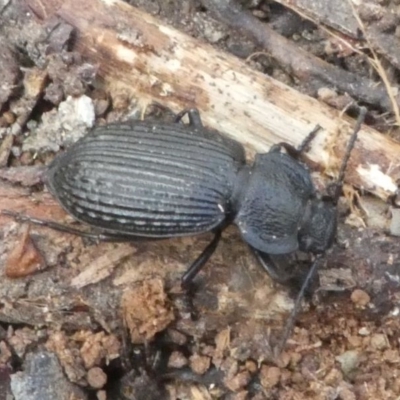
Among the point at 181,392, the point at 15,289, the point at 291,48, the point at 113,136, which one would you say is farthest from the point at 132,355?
the point at 291,48

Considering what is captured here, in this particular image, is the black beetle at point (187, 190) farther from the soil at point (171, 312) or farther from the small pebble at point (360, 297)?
the small pebble at point (360, 297)

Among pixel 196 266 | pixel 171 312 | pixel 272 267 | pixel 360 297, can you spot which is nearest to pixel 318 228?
pixel 272 267

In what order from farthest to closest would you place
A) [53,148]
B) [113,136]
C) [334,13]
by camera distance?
[334,13]
[53,148]
[113,136]

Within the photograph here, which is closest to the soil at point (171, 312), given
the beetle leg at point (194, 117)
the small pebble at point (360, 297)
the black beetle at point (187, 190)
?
the small pebble at point (360, 297)

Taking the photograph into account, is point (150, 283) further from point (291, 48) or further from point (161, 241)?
point (291, 48)

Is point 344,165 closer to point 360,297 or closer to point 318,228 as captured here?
point 318,228

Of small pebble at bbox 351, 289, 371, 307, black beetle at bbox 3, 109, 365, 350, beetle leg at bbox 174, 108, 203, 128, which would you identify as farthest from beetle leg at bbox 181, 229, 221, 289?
small pebble at bbox 351, 289, 371, 307

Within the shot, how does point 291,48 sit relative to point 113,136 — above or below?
above
